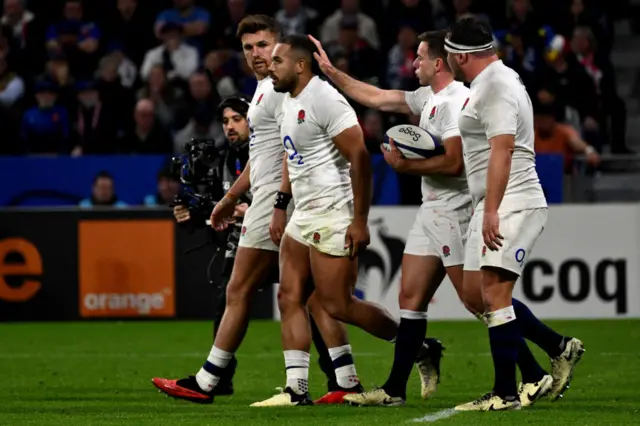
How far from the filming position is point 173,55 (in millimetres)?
19562

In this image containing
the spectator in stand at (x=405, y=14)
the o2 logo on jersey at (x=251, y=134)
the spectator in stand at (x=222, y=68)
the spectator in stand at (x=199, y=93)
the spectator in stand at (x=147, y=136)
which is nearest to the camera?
the o2 logo on jersey at (x=251, y=134)

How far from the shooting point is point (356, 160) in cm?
831

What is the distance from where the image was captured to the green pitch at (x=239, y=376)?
26.3 ft

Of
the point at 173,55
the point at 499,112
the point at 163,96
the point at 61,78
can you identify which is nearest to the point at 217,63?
the point at 163,96

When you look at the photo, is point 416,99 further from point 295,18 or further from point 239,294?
point 295,18

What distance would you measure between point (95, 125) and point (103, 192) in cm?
182

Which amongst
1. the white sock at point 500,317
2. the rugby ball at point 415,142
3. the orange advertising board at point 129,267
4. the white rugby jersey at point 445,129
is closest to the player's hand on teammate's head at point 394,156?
the rugby ball at point 415,142

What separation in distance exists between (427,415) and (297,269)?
3.93 ft

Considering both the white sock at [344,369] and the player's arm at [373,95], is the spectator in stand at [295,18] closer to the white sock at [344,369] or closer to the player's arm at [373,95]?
the player's arm at [373,95]

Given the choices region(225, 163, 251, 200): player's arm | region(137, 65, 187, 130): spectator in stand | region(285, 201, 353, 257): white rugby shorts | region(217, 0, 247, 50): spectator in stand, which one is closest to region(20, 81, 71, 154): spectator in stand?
region(137, 65, 187, 130): spectator in stand

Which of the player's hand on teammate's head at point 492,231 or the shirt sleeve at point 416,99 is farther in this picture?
the shirt sleeve at point 416,99

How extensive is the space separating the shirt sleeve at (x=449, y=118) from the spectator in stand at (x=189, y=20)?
37.2 feet

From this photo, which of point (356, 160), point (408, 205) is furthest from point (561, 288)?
point (356, 160)

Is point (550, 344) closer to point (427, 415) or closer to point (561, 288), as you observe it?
point (427, 415)
